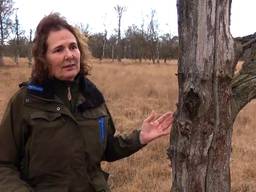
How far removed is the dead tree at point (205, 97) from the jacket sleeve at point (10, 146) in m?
0.81

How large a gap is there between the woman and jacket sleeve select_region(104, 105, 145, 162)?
12 cm

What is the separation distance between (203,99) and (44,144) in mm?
817

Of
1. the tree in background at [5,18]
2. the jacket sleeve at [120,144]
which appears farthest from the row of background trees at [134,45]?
the jacket sleeve at [120,144]

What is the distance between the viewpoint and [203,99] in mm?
2465

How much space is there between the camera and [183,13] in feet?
8.07

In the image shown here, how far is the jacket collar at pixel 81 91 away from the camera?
2453mm

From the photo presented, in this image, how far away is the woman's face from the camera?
2.50m

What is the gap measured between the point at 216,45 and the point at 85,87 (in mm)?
729

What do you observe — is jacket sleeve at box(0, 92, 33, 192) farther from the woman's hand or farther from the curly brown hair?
the woman's hand

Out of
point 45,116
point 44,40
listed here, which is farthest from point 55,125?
point 44,40

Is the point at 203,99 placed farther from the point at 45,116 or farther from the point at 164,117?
the point at 45,116

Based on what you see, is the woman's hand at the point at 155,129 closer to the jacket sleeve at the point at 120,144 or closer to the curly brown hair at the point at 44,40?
the jacket sleeve at the point at 120,144

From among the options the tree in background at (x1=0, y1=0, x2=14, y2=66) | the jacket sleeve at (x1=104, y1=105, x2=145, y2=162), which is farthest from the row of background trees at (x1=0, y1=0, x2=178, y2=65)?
the jacket sleeve at (x1=104, y1=105, x2=145, y2=162)

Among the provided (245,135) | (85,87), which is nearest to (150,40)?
Result: (245,135)
